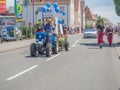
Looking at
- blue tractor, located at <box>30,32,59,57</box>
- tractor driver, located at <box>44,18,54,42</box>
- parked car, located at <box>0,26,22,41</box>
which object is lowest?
parked car, located at <box>0,26,22,41</box>

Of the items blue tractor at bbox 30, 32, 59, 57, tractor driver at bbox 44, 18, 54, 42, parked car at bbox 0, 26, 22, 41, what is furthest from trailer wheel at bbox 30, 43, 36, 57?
parked car at bbox 0, 26, 22, 41

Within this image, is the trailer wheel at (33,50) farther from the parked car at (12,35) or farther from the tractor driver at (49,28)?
the parked car at (12,35)

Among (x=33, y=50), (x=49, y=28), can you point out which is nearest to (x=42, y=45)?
(x=33, y=50)

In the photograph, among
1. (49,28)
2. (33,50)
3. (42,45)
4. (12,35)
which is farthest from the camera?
(12,35)

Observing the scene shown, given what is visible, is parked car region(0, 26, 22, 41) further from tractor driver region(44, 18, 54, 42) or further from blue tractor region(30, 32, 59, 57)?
→ blue tractor region(30, 32, 59, 57)

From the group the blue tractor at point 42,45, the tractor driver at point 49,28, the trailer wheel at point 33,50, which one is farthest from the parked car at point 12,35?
the trailer wheel at point 33,50

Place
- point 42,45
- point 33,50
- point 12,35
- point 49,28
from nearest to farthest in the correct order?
point 33,50
point 42,45
point 49,28
point 12,35

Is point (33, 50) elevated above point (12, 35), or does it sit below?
above

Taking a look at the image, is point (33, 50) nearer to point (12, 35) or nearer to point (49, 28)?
point (49, 28)

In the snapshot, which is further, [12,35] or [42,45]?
[12,35]

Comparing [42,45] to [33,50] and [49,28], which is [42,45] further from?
[49,28]

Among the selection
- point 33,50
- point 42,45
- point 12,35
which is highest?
point 42,45

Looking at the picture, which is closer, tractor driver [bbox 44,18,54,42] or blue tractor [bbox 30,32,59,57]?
blue tractor [bbox 30,32,59,57]

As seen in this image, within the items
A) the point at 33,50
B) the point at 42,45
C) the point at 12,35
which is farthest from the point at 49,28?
the point at 12,35
